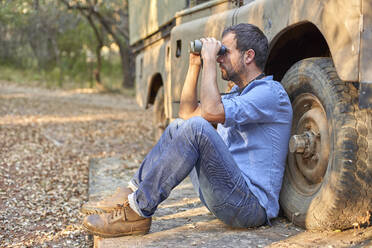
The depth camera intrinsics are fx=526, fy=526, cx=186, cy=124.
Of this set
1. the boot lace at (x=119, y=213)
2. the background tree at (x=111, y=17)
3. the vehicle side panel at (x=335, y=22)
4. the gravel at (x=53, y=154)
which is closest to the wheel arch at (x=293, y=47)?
the vehicle side panel at (x=335, y=22)

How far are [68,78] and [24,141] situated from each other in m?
15.5

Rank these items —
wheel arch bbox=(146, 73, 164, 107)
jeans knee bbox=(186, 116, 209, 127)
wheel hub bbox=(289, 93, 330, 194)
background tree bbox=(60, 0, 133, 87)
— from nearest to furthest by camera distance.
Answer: jeans knee bbox=(186, 116, 209, 127), wheel hub bbox=(289, 93, 330, 194), wheel arch bbox=(146, 73, 164, 107), background tree bbox=(60, 0, 133, 87)

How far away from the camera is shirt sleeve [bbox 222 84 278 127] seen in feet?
9.36

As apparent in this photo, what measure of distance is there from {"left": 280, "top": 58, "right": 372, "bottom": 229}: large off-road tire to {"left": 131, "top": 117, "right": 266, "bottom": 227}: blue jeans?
312 millimetres

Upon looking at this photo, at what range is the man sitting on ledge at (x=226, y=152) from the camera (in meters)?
2.82

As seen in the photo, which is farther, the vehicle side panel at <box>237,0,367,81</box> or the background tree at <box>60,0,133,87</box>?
the background tree at <box>60,0,133,87</box>

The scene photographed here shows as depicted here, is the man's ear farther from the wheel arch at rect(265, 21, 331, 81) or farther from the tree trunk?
the tree trunk

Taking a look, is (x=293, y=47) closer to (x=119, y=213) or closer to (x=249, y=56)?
(x=249, y=56)

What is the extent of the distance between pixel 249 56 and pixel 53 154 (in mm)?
4585

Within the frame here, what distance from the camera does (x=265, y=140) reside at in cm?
301

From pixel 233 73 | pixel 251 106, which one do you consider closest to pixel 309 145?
pixel 251 106

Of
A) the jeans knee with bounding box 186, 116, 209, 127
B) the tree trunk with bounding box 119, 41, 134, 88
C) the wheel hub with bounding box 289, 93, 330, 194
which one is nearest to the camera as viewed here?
the jeans knee with bounding box 186, 116, 209, 127

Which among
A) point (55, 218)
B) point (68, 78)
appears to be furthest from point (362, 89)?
point (68, 78)

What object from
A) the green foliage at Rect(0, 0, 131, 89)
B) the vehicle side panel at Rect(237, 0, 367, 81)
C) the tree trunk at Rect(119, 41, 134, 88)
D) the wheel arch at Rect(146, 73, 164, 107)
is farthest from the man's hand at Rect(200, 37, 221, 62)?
the tree trunk at Rect(119, 41, 134, 88)
